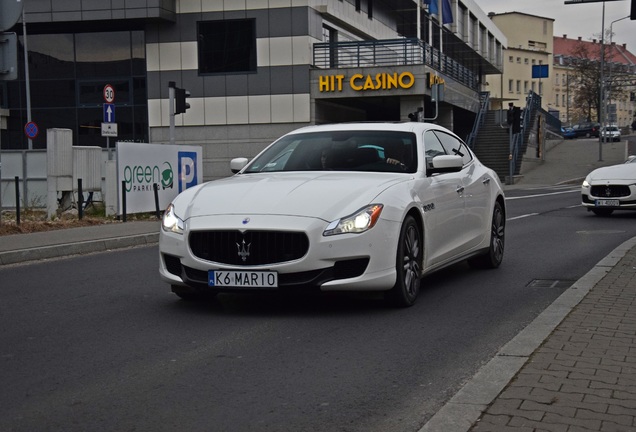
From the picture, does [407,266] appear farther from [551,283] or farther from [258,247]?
[551,283]

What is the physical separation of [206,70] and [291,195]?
114 ft

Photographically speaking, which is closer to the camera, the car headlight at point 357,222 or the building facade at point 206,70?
the car headlight at point 357,222

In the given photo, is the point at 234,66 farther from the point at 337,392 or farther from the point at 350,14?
the point at 337,392

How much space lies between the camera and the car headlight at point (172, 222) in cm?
711

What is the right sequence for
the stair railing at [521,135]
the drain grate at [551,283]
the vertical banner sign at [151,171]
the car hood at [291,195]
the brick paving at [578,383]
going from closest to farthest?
1. the brick paving at [578,383]
2. the car hood at [291,195]
3. the drain grate at [551,283]
4. the vertical banner sign at [151,171]
5. the stair railing at [521,135]

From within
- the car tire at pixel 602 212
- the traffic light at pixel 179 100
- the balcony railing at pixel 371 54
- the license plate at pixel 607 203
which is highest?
the balcony railing at pixel 371 54

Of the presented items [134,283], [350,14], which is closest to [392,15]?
[350,14]

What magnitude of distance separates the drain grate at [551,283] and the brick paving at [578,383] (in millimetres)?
1949

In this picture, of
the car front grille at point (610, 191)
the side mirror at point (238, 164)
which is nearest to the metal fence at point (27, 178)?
the car front grille at point (610, 191)

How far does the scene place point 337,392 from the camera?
4.75m

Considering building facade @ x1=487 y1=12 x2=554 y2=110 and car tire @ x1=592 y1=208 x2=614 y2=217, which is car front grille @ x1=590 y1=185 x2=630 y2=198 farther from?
building facade @ x1=487 y1=12 x2=554 y2=110

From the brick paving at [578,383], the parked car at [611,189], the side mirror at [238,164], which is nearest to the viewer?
the brick paving at [578,383]

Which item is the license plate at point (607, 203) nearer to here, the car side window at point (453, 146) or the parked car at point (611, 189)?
the parked car at point (611, 189)

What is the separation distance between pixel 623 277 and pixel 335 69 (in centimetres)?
3258
